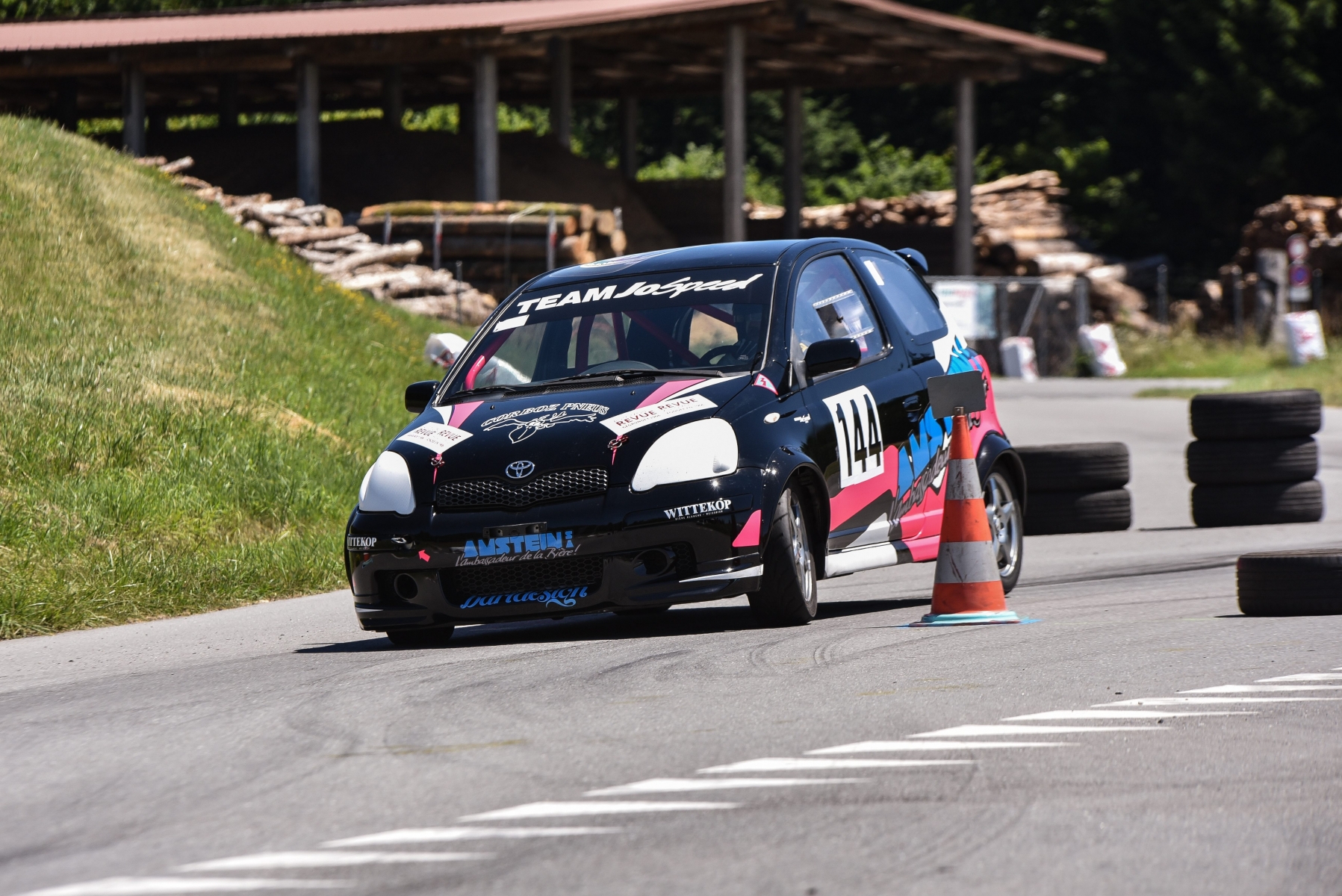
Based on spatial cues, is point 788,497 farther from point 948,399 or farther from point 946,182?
point 946,182

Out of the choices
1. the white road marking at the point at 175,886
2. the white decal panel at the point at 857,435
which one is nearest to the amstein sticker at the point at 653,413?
the white decal panel at the point at 857,435

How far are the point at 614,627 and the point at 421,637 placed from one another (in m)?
0.88

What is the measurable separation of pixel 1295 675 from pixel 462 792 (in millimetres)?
3318

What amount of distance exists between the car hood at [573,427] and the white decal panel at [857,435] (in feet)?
1.87

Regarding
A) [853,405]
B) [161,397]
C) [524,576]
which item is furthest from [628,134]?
[524,576]

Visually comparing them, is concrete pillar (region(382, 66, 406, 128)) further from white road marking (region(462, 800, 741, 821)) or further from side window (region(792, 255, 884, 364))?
white road marking (region(462, 800, 741, 821))

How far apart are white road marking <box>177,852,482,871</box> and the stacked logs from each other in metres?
25.5

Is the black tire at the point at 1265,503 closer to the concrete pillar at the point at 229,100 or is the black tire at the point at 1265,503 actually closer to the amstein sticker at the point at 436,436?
the amstein sticker at the point at 436,436

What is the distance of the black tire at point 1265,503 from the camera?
581 inches

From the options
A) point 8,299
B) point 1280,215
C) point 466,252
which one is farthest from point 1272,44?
point 8,299

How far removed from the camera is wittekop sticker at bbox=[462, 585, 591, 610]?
8.40m

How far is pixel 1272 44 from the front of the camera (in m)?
43.5

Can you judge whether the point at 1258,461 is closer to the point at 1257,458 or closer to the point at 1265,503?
the point at 1257,458

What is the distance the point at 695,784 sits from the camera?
523 cm
